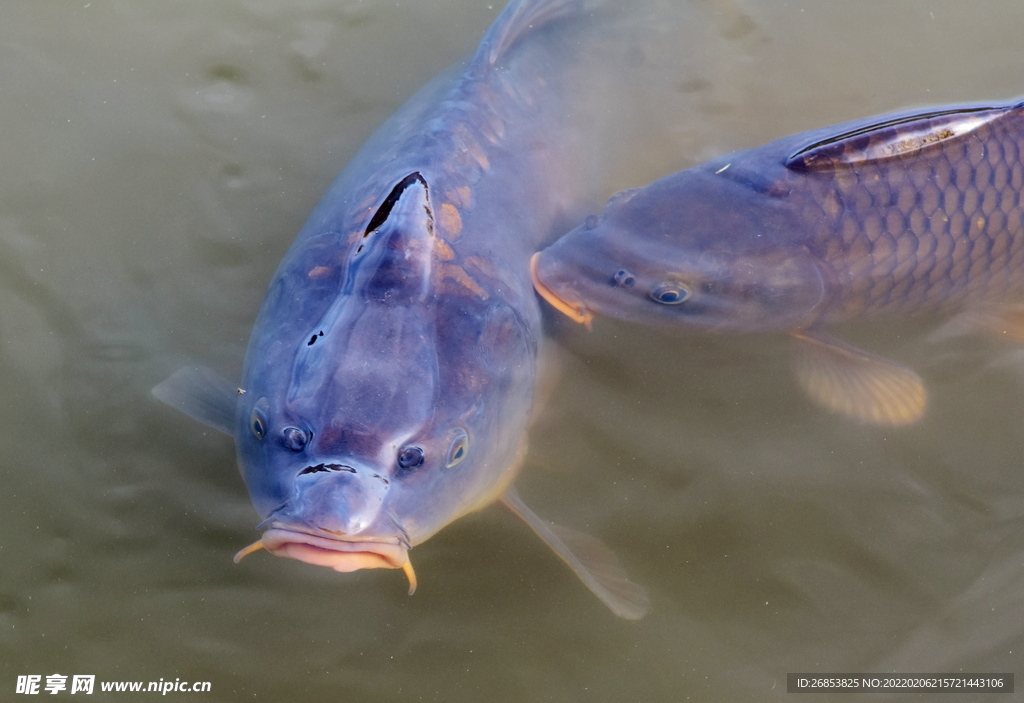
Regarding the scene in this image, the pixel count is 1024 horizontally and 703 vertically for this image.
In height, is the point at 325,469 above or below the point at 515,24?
below

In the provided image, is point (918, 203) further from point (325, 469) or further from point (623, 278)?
point (325, 469)

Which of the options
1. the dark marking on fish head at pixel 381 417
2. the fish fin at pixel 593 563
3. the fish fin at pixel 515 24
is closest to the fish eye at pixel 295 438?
the dark marking on fish head at pixel 381 417

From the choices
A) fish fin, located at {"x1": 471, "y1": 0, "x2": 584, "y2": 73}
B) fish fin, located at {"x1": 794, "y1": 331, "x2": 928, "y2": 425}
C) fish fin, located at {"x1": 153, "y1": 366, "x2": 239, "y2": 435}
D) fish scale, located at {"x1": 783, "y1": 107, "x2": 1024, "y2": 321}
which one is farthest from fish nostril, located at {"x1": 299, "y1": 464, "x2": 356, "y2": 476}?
fish fin, located at {"x1": 794, "y1": 331, "x2": 928, "y2": 425}

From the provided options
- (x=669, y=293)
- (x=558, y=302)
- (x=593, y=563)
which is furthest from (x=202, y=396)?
(x=669, y=293)

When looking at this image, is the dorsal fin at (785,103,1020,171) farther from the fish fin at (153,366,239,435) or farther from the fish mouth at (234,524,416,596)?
the fish fin at (153,366,239,435)

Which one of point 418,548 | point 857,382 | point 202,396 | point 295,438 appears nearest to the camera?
point 295,438

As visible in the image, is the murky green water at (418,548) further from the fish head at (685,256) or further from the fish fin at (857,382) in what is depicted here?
the fish head at (685,256)
